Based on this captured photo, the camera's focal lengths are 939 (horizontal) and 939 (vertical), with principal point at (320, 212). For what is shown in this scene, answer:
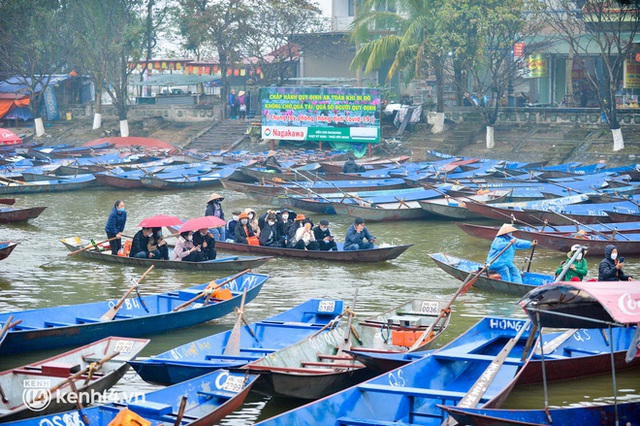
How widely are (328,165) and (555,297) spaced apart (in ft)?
78.9

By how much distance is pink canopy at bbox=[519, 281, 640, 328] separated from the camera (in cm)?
798

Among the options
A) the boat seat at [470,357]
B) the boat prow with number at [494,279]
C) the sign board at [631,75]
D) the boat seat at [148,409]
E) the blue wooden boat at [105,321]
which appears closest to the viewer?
the boat seat at [148,409]

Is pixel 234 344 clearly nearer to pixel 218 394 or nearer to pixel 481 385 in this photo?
pixel 218 394

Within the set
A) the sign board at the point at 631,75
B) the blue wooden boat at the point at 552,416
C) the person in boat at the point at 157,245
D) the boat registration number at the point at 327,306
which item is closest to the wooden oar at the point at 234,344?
the boat registration number at the point at 327,306

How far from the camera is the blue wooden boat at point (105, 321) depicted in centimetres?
1179

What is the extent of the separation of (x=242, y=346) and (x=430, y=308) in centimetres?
282

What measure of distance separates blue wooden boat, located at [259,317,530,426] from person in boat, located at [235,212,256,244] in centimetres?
837

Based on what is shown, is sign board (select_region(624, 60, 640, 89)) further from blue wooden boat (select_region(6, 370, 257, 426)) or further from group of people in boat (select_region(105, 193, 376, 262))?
blue wooden boat (select_region(6, 370, 257, 426))

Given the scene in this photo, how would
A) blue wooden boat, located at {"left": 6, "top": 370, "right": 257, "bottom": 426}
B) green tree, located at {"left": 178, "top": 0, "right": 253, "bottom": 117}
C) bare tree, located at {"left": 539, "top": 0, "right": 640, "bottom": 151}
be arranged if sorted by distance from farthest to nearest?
green tree, located at {"left": 178, "top": 0, "right": 253, "bottom": 117} < bare tree, located at {"left": 539, "top": 0, "right": 640, "bottom": 151} < blue wooden boat, located at {"left": 6, "top": 370, "right": 257, "bottom": 426}

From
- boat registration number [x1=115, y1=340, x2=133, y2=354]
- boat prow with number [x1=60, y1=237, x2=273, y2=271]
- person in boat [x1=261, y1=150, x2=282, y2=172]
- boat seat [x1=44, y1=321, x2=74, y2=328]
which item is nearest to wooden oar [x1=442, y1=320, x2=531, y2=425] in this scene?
boat registration number [x1=115, y1=340, x2=133, y2=354]

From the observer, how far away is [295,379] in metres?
9.77

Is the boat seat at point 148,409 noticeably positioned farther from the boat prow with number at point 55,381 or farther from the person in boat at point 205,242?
the person in boat at point 205,242

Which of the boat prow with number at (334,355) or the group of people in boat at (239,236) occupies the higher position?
the group of people in boat at (239,236)

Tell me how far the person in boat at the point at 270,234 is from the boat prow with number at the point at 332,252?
234 mm
